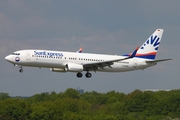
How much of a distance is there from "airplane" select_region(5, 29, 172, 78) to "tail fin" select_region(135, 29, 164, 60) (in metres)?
0.22

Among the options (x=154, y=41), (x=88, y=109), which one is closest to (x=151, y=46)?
(x=154, y=41)

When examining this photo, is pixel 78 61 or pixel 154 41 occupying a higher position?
Answer: pixel 154 41

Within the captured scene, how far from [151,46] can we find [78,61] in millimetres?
18655

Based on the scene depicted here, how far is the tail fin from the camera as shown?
107494mm

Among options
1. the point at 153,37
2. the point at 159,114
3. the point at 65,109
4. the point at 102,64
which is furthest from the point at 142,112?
the point at 102,64

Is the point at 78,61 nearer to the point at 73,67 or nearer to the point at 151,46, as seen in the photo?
the point at 73,67

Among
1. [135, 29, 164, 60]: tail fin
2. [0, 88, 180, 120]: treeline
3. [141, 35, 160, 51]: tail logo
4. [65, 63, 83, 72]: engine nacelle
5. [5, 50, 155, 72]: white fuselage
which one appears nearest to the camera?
[5, 50, 155, 72]: white fuselage

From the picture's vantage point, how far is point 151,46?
4358 inches

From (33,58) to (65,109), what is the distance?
2840 inches

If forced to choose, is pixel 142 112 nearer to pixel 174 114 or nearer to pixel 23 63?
pixel 174 114

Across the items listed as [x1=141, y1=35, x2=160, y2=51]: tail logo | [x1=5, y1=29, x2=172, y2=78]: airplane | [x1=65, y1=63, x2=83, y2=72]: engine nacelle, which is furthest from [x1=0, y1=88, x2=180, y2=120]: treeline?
[x1=65, y1=63, x2=83, y2=72]: engine nacelle

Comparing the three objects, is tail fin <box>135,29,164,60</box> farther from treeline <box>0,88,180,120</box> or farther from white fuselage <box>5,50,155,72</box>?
treeline <box>0,88,180,120</box>

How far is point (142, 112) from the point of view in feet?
608

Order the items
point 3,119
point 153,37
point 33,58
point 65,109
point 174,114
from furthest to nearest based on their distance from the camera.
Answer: point 174,114 → point 65,109 → point 3,119 → point 153,37 → point 33,58
